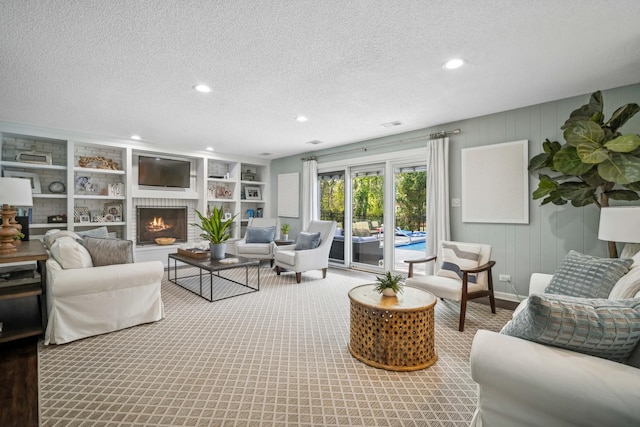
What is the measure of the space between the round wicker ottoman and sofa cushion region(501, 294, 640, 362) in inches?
41.2

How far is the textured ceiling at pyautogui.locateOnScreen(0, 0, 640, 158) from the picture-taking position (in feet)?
6.36

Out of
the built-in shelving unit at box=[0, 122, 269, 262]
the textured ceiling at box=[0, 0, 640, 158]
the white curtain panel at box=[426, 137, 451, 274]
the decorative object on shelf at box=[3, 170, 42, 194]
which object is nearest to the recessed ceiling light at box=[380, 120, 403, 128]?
the textured ceiling at box=[0, 0, 640, 158]

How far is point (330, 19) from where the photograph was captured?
2.02 meters

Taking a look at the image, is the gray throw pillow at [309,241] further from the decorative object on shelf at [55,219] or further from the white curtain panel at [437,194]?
the decorative object on shelf at [55,219]

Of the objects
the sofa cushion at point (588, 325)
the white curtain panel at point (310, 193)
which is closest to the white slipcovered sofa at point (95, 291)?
the sofa cushion at point (588, 325)

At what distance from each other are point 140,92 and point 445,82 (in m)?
3.12

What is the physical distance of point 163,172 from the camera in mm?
6039

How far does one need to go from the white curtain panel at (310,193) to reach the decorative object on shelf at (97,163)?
3.58 m

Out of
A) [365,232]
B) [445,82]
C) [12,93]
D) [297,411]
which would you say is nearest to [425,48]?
[445,82]

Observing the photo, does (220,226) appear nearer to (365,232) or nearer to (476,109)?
(365,232)

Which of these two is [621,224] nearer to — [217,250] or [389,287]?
[389,287]

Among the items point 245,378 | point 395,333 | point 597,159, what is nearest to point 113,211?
point 245,378

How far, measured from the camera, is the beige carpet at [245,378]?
5.61 ft

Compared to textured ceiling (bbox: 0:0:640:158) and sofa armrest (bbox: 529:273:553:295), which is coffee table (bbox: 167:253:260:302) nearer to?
textured ceiling (bbox: 0:0:640:158)
